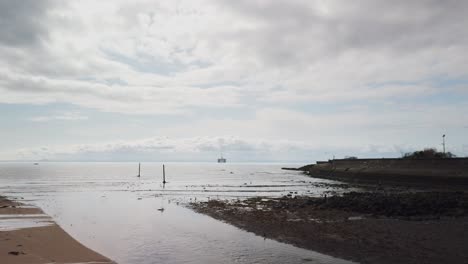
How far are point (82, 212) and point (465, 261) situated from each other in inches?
958

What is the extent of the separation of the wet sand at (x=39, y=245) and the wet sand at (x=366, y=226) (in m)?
8.41

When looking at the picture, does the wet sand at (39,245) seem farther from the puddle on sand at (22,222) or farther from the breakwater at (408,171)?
the breakwater at (408,171)

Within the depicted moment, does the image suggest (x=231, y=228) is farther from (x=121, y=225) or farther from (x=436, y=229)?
(x=436, y=229)

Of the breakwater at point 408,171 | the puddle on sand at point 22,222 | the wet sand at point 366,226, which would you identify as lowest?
the wet sand at point 366,226

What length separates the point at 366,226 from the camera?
65.9 ft

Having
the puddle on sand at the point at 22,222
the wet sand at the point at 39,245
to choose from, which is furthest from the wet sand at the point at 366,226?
the puddle on sand at the point at 22,222

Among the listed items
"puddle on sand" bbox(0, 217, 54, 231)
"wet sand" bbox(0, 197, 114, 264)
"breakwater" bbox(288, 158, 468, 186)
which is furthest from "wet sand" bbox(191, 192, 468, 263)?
"breakwater" bbox(288, 158, 468, 186)

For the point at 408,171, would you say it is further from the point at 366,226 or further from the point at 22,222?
the point at 22,222

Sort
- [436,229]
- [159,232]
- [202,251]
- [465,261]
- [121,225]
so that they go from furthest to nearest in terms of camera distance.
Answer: [121,225] → [159,232] → [436,229] → [202,251] → [465,261]

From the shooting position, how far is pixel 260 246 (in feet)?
54.2

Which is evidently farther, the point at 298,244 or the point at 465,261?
the point at 298,244

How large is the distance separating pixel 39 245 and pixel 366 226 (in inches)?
595

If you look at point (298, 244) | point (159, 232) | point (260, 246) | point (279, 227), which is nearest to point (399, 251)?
point (298, 244)

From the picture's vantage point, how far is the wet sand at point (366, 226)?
1452 cm
